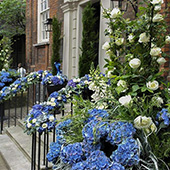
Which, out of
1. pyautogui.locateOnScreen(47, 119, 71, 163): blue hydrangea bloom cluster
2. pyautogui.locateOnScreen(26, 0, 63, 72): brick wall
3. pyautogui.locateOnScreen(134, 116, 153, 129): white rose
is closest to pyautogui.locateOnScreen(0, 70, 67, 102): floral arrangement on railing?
pyautogui.locateOnScreen(26, 0, 63, 72): brick wall

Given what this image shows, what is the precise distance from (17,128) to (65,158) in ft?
13.6

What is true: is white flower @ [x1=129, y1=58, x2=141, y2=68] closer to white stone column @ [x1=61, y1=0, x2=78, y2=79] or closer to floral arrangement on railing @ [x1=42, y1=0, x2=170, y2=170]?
floral arrangement on railing @ [x1=42, y1=0, x2=170, y2=170]

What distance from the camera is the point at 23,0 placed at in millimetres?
14508

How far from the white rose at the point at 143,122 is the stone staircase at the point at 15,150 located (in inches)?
82.6

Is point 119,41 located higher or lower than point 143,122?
higher

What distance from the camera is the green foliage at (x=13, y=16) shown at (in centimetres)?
1352

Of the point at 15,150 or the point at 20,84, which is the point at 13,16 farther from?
the point at 15,150

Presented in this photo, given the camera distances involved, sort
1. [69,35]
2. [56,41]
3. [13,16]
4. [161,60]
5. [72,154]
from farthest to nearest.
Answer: [13,16] → [56,41] → [69,35] → [161,60] → [72,154]

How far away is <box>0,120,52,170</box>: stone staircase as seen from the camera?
12.2ft

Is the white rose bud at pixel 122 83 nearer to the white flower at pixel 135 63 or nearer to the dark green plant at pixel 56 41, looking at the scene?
the white flower at pixel 135 63

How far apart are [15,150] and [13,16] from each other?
1142 cm

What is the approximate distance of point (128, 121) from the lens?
1.87 metres

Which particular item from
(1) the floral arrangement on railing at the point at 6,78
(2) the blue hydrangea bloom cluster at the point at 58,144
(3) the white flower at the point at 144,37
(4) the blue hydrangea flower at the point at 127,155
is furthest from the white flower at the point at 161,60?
(1) the floral arrangement on railing at the point at 6,78

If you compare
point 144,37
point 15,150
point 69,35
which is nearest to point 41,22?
point 69,35
